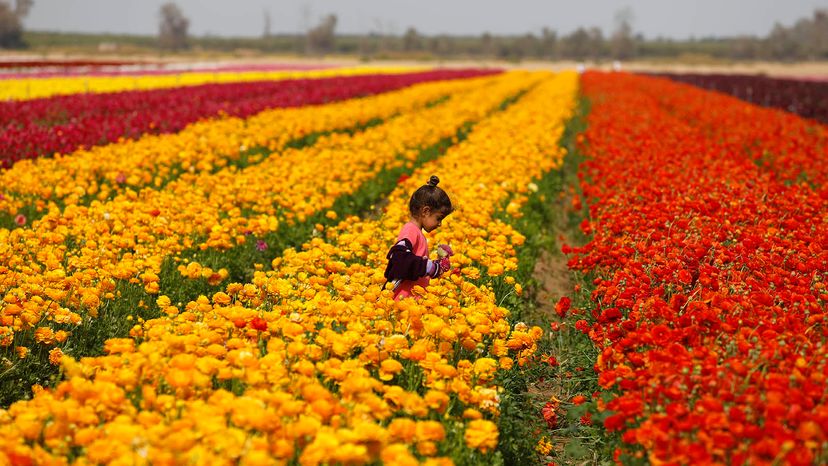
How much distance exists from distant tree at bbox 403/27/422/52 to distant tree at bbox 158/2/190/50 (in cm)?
4815

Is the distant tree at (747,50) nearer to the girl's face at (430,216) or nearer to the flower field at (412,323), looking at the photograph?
the flower field at (412,323)

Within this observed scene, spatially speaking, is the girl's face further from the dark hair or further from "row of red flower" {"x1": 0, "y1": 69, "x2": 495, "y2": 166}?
A: "row of red flower" {"x1": 0, "y1": 69, "x2": 495, "y2": 166}

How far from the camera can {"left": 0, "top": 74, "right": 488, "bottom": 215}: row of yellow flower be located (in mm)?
8820

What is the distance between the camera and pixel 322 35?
163 meters

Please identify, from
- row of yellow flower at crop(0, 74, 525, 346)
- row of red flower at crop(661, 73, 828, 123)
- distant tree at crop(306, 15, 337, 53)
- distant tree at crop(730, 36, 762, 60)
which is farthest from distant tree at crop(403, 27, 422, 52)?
row of yellow flower at crop(0, 74, 525, 346)

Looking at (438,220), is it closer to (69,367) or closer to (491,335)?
(491,335)

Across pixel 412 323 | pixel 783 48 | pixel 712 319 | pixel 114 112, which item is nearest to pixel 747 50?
pixel 783 48

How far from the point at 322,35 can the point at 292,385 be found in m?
167

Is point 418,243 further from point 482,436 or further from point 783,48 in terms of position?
point 783,48

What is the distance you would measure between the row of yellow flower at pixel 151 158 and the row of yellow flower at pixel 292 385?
383 cm

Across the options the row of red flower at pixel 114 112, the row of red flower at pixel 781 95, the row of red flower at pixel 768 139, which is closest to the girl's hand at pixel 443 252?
the row of red flower at pixel 768 139

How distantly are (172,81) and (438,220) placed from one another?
33.0 m

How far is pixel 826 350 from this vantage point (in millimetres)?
3695

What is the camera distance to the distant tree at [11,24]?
394ft
